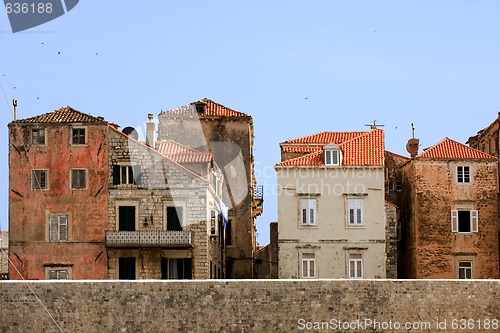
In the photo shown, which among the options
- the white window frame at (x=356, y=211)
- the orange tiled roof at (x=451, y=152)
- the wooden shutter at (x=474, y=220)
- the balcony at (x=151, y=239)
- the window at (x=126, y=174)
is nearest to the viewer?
the balcony at (x=151, y=239)

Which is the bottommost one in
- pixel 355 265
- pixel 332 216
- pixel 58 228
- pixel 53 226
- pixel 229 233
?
pixel 355 265

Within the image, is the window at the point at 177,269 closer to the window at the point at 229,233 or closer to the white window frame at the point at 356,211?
the window at the point at 229,233

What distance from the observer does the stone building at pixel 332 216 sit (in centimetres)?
5581

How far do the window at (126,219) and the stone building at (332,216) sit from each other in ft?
25.8

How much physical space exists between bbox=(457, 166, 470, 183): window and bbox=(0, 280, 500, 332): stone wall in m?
10.4

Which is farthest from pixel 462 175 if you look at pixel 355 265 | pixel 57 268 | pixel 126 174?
pixel 57 268

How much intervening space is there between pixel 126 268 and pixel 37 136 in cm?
847

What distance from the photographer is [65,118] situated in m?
55.5

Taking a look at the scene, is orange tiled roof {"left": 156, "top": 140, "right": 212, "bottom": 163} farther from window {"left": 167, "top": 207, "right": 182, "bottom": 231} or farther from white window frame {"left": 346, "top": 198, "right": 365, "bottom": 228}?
white window frame {"left": 346, "top": 198, "right": 365, "bottom": 228}

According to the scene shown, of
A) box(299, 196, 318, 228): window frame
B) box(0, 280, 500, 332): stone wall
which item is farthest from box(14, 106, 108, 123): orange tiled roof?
box(299, 196, 318, 228): window frame

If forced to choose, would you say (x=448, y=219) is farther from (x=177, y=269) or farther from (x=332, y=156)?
(x=177, y=269)

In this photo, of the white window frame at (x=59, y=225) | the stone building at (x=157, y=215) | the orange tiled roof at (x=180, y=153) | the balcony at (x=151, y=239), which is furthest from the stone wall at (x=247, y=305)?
the orange tiled roof at (x=180, y=153)

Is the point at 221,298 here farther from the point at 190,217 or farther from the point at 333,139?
the point at 333,139

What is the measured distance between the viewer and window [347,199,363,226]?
185 ft
